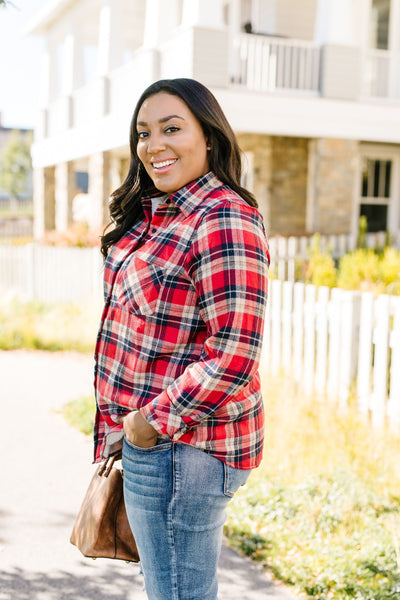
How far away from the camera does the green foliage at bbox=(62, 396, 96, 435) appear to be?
5.11m

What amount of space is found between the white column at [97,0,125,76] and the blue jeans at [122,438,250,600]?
13.4m

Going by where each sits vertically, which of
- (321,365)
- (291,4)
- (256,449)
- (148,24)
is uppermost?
(291,4)

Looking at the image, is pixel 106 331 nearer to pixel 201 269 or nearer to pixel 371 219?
pixel 201 269

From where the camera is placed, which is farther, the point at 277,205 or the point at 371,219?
the point at 371,219

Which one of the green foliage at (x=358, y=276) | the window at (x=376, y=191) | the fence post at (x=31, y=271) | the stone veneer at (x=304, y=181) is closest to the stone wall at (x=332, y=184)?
the stone veneer at (x=304, y=181)

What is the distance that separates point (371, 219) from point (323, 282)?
26.6ft

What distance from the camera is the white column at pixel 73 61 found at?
54.1ft

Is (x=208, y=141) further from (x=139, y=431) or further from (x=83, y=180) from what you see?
(x=83, y=180)

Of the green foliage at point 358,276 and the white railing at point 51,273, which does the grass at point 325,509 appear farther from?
the white railing at point 51,273

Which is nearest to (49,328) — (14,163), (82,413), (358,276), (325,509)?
(82,413)

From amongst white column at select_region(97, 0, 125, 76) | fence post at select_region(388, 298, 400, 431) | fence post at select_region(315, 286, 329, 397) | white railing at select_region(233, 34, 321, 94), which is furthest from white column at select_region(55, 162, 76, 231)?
fence post at select_region(388, 298, 400, 431)

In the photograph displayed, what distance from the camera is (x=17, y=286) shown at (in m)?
12.7

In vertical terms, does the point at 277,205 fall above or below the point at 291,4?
below

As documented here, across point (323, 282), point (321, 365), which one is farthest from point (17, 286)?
point (321, 365)
